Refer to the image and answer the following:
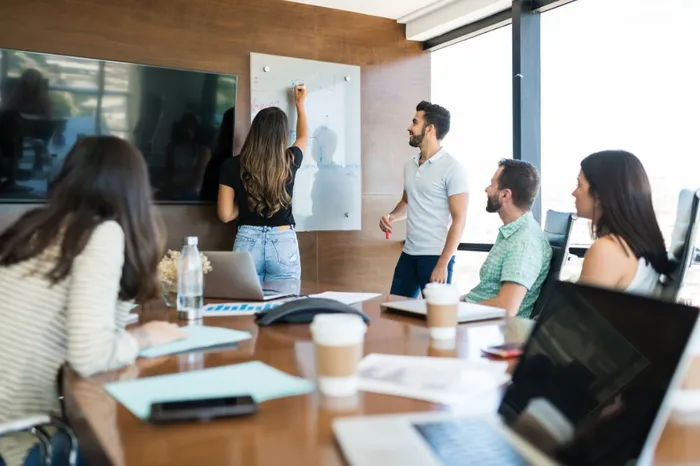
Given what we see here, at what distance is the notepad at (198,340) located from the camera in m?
1.20

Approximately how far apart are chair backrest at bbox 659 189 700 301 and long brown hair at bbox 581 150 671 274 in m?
0.03

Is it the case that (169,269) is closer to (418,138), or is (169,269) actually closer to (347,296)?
(347,296)

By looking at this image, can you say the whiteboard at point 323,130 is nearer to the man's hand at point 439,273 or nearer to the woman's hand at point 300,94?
the woman's hand at point 300,94

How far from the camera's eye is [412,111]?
171 inches

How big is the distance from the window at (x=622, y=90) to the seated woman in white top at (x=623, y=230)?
82cm

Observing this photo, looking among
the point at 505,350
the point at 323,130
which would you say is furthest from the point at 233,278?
the point at 323,130

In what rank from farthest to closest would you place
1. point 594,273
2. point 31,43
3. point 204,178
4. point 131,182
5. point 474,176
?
point 474,176 < point 204,178 < point 31,43 < point 594,273 < point 131,182

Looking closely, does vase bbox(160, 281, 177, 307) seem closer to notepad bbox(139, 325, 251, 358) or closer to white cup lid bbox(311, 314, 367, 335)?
notepad bbox(139, 325, 251, 358)

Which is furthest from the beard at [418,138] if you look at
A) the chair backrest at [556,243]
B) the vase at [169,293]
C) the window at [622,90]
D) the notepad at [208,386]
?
the notepad at [208,386]

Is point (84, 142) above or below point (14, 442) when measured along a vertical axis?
above

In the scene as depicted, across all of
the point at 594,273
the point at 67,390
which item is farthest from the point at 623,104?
the point at 67,390

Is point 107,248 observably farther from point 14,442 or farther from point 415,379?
point 415,379

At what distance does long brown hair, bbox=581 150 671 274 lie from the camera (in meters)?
1.67

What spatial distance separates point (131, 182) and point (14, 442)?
530 mm
